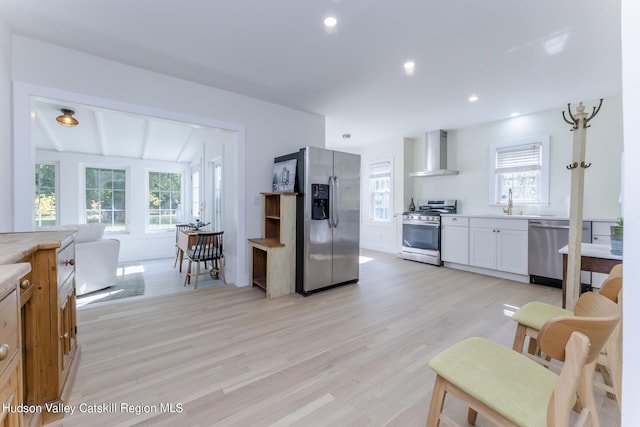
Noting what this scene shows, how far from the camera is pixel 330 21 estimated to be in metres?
2.20

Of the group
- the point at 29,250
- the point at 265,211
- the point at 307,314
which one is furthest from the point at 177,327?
the point at 265,211

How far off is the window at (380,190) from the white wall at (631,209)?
6.10 metres

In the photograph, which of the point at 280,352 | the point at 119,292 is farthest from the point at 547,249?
the point at 119,292

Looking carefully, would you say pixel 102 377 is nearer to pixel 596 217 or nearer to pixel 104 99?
pixel 104 99

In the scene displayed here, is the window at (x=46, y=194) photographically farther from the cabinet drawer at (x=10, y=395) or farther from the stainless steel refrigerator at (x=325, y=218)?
the cabinet drawer at (x=10, y=395)

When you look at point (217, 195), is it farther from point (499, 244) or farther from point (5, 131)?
point (499, 244)

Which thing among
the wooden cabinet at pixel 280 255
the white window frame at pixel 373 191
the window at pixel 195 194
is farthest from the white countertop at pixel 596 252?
the window at pixel 195 194

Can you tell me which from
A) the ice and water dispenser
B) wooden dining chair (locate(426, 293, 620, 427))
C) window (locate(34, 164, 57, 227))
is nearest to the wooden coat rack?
wooden dining chair (locate(426, 293, 620, 427))

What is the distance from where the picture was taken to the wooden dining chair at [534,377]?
2.68 feet

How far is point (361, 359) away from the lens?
82.1 inches

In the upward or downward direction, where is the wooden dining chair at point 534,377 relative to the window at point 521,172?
downward

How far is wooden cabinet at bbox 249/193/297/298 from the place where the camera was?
3455mm

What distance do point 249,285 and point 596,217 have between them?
5.11 meters

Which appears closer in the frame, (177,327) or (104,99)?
(177,327)
